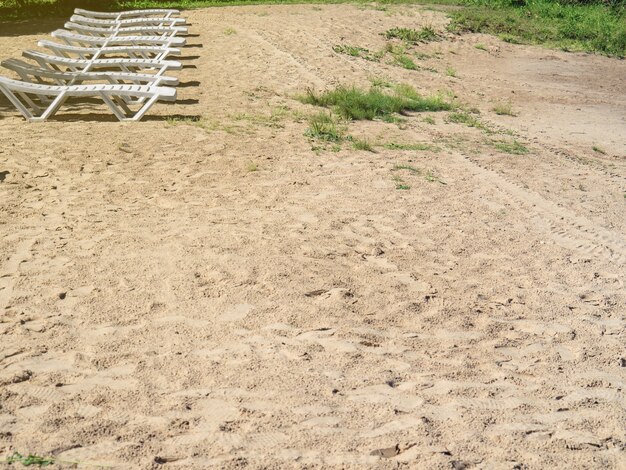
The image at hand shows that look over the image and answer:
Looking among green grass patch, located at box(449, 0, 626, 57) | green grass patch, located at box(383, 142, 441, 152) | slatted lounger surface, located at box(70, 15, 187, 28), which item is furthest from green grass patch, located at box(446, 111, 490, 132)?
green grass patch, located at box(449, 0, 626, 57)

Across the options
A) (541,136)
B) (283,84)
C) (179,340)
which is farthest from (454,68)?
(179,340)

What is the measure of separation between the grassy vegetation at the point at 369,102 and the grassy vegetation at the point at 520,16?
228 inches

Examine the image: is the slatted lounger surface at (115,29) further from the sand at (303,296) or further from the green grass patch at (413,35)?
the sand at (303,296)

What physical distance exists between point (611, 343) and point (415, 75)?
9539 mm

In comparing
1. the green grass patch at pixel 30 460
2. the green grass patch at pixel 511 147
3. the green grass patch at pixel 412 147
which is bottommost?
the green grass patch at pixel 511 147

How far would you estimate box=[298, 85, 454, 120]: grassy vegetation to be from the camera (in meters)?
10.1

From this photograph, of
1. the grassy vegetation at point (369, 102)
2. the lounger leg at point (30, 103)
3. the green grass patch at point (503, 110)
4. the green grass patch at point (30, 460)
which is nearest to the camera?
the green grass patch at point (30, 460)

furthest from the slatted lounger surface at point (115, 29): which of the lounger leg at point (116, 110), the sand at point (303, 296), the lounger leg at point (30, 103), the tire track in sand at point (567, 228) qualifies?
the tire track in sand at point (567, 228)

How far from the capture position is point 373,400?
4.00 m

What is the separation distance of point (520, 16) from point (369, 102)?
39.2 ft

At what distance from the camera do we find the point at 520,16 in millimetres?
20875

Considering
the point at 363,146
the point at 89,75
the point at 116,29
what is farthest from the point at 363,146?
the point at 116,29

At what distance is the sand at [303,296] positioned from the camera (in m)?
3.72

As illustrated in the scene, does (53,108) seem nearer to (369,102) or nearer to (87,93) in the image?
(87,93)
